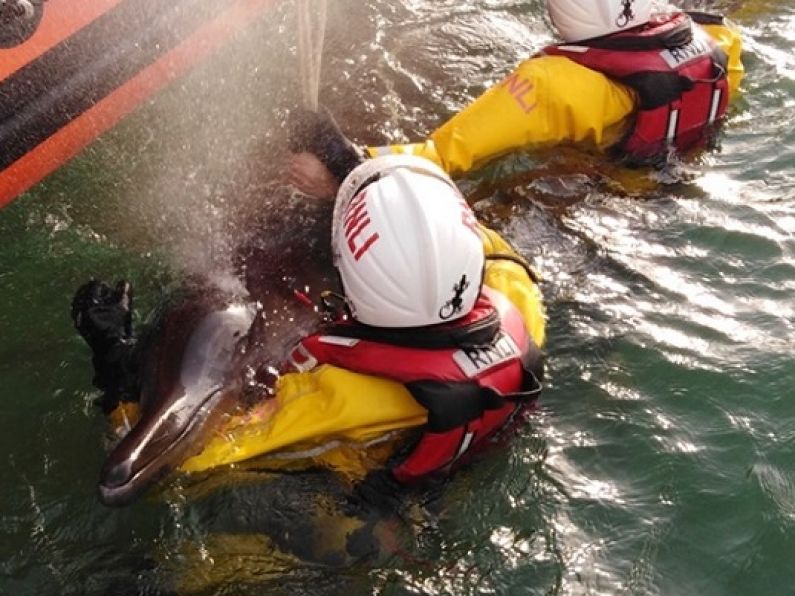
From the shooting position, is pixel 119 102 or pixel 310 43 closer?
pixel 119 102

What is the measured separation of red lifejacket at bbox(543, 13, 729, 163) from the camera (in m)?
5.80

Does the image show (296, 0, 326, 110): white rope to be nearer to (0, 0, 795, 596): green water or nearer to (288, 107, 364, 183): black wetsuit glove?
(0, 0, 795, 596): green water

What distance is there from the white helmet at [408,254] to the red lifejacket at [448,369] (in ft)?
0.24

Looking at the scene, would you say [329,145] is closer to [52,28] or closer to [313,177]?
[313,177]

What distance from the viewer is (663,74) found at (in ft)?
19.1

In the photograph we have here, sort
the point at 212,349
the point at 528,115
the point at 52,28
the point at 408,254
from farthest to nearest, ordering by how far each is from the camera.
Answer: the point at 528,115
the point at 52,28
the point at 212,349
the point at 408,254

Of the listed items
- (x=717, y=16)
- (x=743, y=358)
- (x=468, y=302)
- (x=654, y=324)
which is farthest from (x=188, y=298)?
(x=717, y=16)

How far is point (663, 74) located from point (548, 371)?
6.71ft

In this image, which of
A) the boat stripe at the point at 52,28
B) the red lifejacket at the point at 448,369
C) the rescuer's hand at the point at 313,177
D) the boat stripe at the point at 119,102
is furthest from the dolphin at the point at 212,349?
the boat stripe at the point at 52,28

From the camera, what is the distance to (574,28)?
5863 mm

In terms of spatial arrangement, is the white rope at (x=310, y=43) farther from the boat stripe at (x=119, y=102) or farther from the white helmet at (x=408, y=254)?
the white helmet at (x=408, y=254)

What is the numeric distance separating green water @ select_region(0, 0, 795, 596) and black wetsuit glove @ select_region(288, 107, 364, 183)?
22.7 inches

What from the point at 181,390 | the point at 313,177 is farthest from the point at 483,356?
the point at 313,177

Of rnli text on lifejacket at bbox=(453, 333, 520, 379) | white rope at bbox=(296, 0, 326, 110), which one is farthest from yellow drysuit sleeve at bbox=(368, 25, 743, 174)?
rnli text on lifejacket at bbox=(453, 333, 520, 379)
